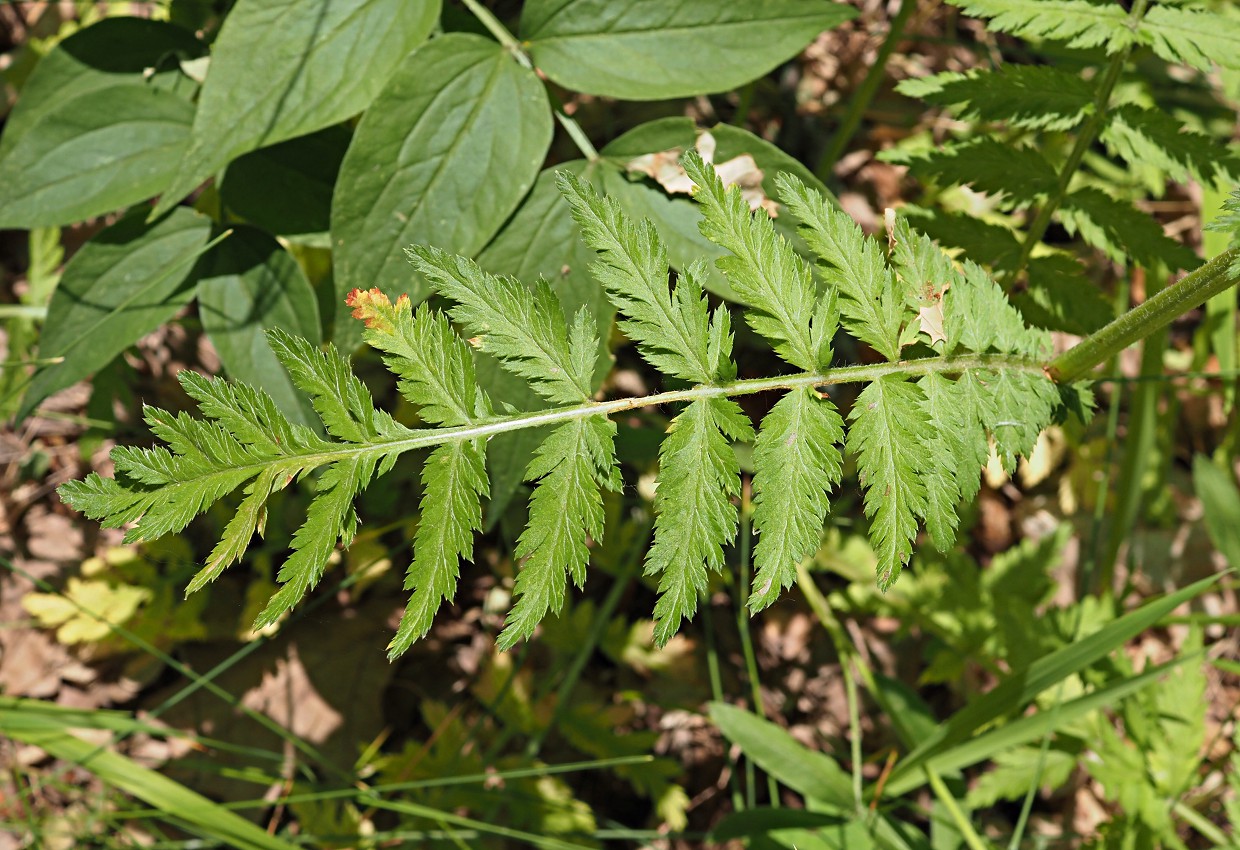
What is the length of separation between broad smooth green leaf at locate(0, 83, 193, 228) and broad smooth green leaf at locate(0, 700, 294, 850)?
1060mm

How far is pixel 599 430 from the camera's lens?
112cm

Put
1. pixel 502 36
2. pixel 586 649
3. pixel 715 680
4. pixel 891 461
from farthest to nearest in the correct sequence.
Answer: pixel 586 649, pixel 715 680, pixel 502 36, pixel 891 461

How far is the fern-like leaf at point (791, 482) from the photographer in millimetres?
1078

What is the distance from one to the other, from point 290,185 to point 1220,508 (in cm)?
224

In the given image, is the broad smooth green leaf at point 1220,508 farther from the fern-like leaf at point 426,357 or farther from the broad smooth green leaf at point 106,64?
the broad smooth green leaf at point 106,64

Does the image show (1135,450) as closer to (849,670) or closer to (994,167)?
(849,670)

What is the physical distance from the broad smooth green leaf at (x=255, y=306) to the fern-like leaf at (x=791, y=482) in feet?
3.15

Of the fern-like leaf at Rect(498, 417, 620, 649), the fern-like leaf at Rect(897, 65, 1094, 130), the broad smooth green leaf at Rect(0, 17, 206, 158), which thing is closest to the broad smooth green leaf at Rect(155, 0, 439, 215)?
the broad smooth green leaf at Rect(0, 17, 206, 158)

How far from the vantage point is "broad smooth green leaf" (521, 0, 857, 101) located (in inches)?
65.3

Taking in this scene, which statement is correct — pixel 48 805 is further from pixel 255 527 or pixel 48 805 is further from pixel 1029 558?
pixel 1029 558

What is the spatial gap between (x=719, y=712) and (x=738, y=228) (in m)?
1.23

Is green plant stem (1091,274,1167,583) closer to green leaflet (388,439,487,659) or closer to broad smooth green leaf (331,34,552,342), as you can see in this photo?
broad smooth green leaf (331,34,552,342)

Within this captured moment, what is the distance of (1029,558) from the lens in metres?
2.36

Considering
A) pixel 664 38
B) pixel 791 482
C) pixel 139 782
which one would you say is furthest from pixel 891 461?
pixel 139 782
